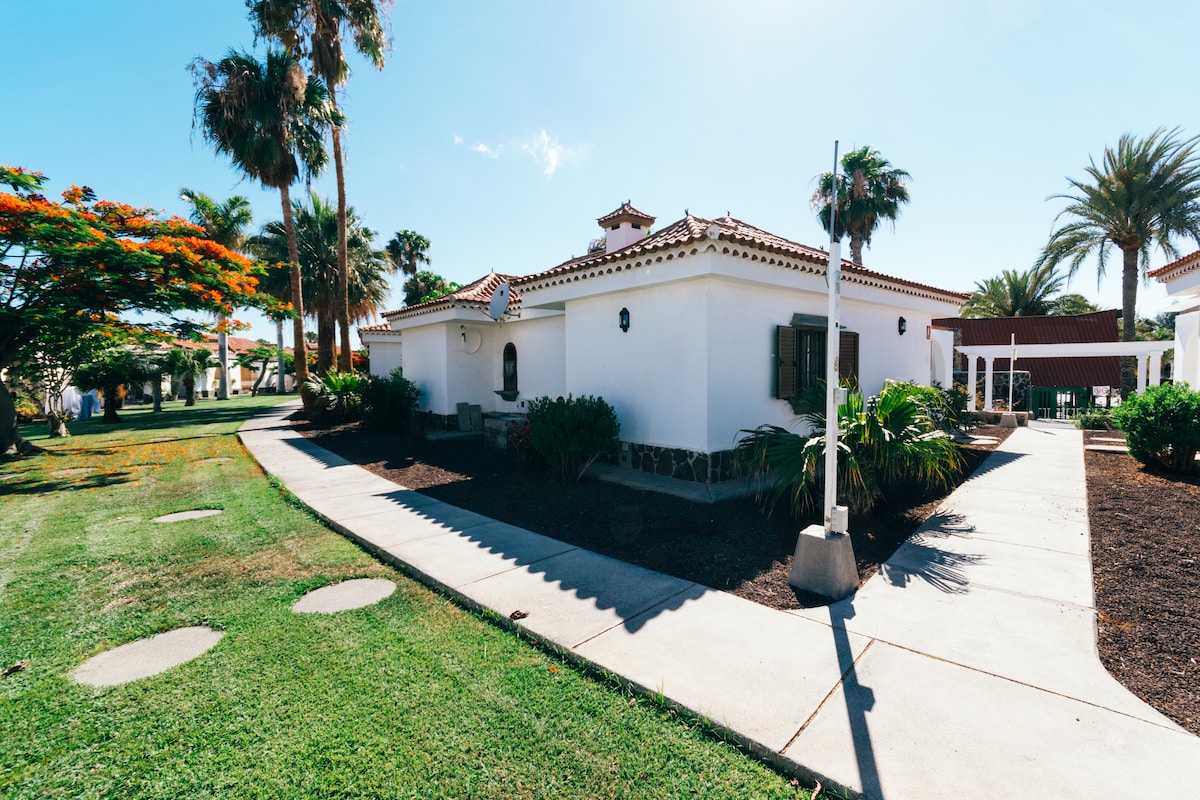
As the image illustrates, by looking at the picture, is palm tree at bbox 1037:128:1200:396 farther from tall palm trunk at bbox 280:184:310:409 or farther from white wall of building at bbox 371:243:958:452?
tall palm trunk at bbox 280:184:310:409

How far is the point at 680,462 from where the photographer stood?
832 cm

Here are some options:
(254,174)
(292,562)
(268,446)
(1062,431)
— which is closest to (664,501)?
(292,562)

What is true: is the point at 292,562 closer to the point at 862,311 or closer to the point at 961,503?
the point at 961,503

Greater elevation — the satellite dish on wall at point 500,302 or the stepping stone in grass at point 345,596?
the satellite dish on wall at point 500,302

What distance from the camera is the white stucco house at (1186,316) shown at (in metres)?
11.3

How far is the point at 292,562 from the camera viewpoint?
5.38 m

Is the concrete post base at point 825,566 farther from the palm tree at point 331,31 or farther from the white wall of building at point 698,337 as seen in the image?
the palm tree at point 331,31

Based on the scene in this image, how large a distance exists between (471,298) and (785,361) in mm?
8305

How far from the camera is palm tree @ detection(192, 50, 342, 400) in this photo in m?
16.3

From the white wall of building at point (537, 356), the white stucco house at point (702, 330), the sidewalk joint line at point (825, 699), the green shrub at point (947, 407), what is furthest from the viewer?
the white wall of building at point (537, 356)

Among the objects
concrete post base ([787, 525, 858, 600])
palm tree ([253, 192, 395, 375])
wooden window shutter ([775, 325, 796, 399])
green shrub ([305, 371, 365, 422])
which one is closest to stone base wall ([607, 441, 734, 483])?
wooden window shutter ([775, 325, 796, 399])

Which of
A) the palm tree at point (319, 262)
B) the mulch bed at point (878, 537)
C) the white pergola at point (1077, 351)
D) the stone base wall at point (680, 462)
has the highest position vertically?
the palm tree at point (319, 262)

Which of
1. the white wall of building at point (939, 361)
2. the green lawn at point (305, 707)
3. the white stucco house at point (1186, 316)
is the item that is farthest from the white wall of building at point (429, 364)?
the white stucco house at point (1186, 316)

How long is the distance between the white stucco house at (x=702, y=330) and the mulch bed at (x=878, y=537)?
138 centimetres
